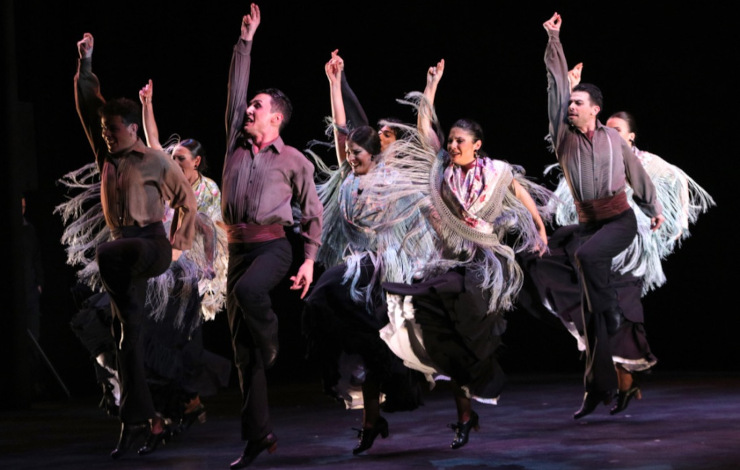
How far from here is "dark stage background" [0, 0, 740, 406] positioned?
7.68 m

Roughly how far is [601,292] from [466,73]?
2.84 metres

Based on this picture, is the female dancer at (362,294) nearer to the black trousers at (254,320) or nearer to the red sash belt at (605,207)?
the black trousers at (254,320)

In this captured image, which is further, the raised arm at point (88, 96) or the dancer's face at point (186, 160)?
the dancer's face at point (186, 160)

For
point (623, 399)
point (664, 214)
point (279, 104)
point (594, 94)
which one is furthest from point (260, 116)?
point (664, 214)

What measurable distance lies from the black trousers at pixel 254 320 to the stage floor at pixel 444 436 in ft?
0.66

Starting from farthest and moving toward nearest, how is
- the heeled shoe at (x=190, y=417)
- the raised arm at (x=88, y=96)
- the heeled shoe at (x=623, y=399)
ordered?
the heeled shoe at (x=623, y=399)
the heeled shoe at (x=190, y=417)
the raised arm at (x=88, y=96)

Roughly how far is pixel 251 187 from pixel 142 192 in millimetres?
551

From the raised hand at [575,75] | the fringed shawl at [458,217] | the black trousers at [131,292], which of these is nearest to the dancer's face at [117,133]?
the black trousers at [131,292]

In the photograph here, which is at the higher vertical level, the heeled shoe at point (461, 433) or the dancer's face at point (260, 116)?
the dancer's face at point (260, 116)

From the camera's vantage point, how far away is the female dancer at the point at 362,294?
4.93 metres

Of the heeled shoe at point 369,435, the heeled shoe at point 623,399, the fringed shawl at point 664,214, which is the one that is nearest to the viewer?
the heeled shoe at point 369,435

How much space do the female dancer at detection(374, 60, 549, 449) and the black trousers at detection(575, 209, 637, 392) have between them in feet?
→ 1.55

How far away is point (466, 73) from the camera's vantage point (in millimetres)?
7836

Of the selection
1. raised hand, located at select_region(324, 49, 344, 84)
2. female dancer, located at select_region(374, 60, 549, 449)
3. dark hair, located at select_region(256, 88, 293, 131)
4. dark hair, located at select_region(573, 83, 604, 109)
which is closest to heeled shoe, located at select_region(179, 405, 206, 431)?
female dancer, located at select_region(374, 60, 549, 449)
